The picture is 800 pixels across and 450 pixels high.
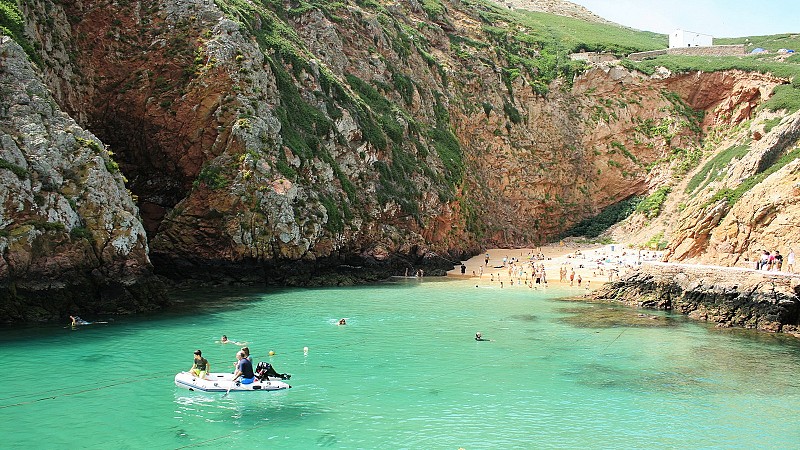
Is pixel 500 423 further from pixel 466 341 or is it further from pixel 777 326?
pixel 777 326

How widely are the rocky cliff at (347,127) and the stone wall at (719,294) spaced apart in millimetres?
3582

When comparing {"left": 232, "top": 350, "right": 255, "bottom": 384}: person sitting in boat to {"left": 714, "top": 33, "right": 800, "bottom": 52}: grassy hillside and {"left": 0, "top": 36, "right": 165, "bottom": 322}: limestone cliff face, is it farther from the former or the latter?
{"left": 714, "top": 33, "right": 800, "bottom": 52}: grassy hillside

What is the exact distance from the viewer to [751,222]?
3606 centimetres

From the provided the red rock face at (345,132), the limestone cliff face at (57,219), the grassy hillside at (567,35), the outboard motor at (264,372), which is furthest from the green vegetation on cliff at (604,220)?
the outboard motor at (264,372)

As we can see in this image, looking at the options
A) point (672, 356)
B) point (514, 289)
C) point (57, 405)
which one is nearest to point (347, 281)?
point (514, 289)

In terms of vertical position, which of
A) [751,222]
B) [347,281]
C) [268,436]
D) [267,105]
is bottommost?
[268,436]

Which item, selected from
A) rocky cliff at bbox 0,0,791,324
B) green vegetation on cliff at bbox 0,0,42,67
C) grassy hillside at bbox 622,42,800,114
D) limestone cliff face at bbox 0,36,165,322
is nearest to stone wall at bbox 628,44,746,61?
grassy hillside at bbox 622,42,800,114

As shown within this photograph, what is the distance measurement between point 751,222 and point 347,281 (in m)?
26.4

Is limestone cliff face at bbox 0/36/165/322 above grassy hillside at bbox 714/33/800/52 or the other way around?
the other way around

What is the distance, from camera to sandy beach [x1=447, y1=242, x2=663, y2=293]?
2024 inches

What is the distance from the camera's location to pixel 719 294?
110ft

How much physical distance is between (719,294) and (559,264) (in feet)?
82.3

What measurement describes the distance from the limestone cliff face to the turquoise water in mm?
2114

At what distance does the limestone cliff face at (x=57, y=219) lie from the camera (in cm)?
2791
